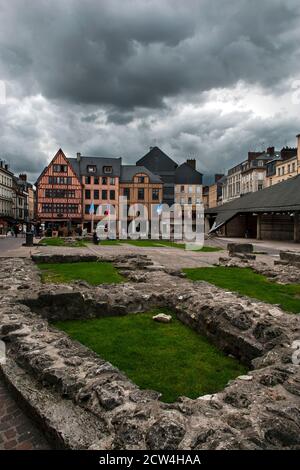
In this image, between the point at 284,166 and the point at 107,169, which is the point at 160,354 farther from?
the point at 284,166

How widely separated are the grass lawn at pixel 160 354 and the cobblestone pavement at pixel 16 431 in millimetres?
1481

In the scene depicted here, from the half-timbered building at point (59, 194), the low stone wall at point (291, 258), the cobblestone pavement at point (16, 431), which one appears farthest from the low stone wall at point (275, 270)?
the half-timbered building at point (59, 194)

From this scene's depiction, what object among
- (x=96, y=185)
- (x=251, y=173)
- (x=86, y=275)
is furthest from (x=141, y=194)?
(x=86, y=275)

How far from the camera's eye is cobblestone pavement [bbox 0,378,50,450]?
3.33 m

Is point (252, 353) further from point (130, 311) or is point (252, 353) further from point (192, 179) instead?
point (192, 179)

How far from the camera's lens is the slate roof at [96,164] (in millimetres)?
61375

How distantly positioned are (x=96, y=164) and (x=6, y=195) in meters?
26.0

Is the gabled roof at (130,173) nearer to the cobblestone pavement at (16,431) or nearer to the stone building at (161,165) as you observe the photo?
the stone building at (161,165)

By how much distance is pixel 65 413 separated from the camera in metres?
3.43

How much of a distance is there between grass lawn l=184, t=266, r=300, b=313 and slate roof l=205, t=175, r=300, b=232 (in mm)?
21103

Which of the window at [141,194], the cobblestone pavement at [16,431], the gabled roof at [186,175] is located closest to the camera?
the cobblestone pavement at [16,431]

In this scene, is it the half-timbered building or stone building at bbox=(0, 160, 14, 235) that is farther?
stone building at bbox=(0, 160, 14, 235)

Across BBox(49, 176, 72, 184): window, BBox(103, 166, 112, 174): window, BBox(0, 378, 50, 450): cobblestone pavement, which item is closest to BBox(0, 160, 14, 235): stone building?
BBox(49, 176, 72, 184): window

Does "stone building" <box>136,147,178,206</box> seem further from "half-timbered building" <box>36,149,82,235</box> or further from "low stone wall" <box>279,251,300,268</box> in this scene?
"low stone wall" <box>279,251,300,268</box>
